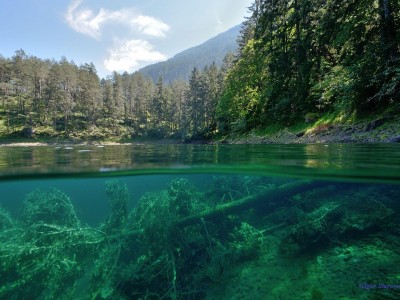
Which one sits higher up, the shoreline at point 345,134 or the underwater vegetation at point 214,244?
the shoreline at point 345,134

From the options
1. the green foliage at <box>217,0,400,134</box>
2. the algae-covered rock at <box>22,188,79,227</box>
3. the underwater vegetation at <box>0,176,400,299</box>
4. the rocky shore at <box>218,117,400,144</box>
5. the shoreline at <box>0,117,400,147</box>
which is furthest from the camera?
the green foliage at <box>217,0,400,134</box>

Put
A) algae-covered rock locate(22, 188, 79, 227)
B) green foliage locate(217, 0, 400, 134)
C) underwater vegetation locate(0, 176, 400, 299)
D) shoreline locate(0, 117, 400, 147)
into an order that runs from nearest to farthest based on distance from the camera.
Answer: underwater vegetation locate(0, 176, 400, 299)
algae-covered rock locate(22, 188, 79, 227)
shoreline locate(0, 117, 400, 147)
green foliage locate(217, 0, 400, 134)

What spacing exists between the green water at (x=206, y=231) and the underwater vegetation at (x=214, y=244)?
0.03 m

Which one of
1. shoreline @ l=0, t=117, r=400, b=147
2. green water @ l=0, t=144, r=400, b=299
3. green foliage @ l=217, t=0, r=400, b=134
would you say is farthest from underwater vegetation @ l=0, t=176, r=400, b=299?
green foliage @ l=217, t=0, r=400, b=134

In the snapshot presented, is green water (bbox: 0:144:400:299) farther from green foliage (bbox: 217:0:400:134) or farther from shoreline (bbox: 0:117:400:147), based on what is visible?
green foliage (bbox: 217:0:400:134)

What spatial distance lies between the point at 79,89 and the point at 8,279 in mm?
88831

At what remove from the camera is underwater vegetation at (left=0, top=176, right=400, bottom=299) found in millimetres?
6410

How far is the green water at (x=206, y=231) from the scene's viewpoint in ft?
21.3

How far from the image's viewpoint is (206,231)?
25.1 feet

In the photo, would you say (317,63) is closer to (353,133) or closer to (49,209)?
(353,133)

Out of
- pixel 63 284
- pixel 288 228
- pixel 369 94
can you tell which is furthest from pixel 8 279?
pixel 369 94

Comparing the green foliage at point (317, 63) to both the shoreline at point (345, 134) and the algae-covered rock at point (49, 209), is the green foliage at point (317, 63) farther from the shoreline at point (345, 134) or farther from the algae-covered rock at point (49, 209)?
the algae-covered rock at point (49, 209)

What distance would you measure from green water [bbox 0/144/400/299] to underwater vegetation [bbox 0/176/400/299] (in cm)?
3

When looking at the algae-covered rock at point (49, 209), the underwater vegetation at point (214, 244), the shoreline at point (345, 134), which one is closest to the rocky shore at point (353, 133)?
the shoreline at point (345, 134)
